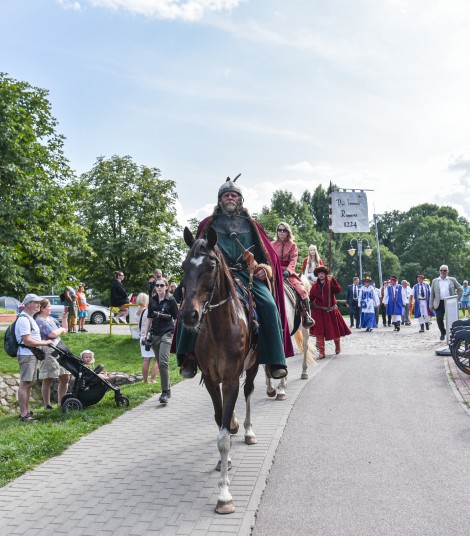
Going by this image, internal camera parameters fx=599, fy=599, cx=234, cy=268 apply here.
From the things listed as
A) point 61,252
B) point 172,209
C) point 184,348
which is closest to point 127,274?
point 172,209

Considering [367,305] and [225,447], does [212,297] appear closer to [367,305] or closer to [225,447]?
[225,447]

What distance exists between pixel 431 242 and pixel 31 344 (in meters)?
73.6

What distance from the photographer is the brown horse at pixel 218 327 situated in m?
4.96

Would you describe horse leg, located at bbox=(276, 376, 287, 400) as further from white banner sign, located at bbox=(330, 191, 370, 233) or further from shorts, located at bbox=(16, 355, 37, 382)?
white banner sign, located at bbox=(330, 191, 370, 233)

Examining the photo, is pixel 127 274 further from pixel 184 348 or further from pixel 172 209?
pixel 184 348

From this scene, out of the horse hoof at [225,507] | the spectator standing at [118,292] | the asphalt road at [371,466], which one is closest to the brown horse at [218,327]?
the horse hoof at [225,507]

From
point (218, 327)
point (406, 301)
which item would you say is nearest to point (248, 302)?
point (218, 327)

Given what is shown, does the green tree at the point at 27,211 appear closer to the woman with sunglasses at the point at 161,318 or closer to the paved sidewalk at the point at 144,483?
the woman with sunglasses at the point at 161,318

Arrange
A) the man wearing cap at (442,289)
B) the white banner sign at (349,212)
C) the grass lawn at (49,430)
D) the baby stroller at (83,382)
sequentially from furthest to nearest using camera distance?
the white banner sign at (349,212) < the man wearing cap at (442,289) < the baby stroller at (83,382) < the grass lawn at (49,430)

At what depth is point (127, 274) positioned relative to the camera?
141ft

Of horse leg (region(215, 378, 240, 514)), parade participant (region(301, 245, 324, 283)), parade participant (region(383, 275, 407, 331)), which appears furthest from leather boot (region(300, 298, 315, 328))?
parade participant (region(383, 275, 407, 331))

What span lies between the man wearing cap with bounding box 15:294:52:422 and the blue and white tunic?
16435mm

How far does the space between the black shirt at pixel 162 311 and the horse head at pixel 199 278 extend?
5.78m

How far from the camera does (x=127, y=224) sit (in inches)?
1673
